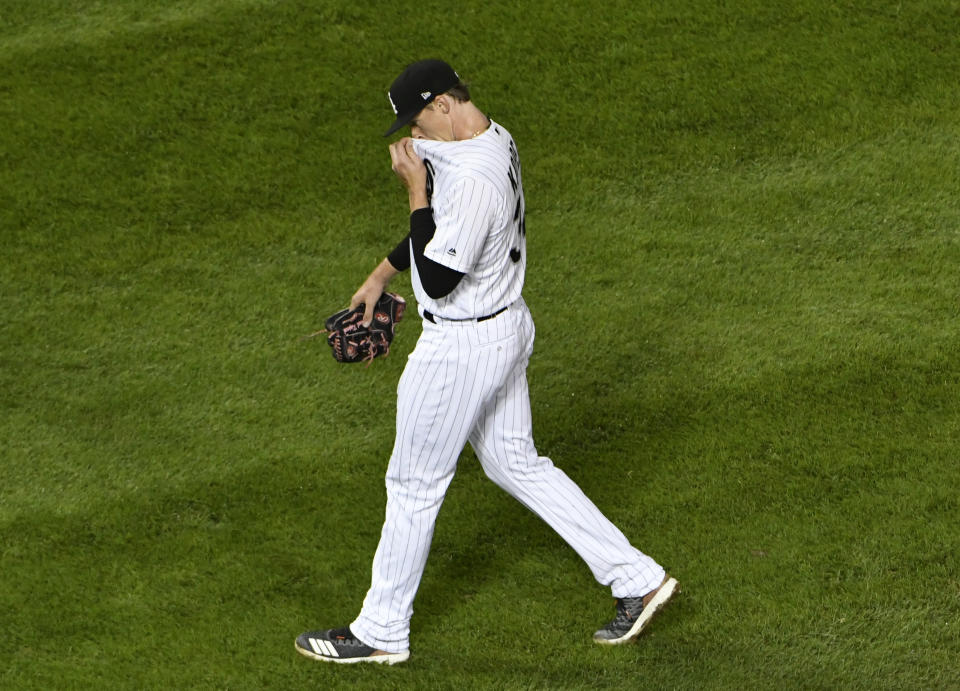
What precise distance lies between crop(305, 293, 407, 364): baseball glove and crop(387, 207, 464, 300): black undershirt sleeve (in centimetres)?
51

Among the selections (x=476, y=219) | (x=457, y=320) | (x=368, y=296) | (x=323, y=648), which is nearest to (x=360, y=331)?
(x=368, y=296)

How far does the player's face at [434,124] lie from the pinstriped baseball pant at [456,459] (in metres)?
0.54

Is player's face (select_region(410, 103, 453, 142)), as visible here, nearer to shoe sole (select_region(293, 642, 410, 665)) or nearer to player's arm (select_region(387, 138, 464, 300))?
player's arm (select_region(387, 138, 464, 300))

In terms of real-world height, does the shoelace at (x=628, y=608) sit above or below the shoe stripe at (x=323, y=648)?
above

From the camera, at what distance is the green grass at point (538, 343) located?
13.2ft

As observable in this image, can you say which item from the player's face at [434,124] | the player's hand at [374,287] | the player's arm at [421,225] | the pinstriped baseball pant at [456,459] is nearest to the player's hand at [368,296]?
the player's hand at [374,287]

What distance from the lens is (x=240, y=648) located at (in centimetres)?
400

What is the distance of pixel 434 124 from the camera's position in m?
3.40

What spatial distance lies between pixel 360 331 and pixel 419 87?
88cm

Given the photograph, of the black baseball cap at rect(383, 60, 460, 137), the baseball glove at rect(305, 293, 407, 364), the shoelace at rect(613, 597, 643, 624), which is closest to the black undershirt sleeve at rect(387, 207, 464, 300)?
the black baseball cap at rect(383, 60, 460, 137)

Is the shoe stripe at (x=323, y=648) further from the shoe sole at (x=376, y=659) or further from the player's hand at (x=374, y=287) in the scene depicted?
the player's hand at (x=374, y=287)

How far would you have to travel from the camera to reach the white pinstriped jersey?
3.30 meters

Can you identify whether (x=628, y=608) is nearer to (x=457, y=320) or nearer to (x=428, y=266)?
(x=457, y=320)

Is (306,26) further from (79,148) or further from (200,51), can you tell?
(79,148)
